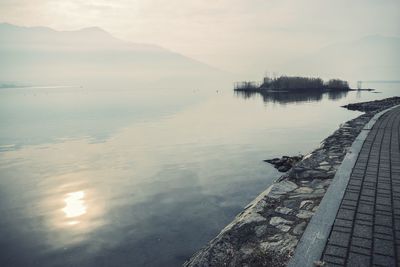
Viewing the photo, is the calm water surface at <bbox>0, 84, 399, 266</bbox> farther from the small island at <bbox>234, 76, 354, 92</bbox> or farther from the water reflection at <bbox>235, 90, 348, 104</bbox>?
the small island at <bbox>234, 76, 354, 92</bbox>

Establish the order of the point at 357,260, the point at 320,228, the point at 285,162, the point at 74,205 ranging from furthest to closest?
the point at 285,162, the point at 74,205, the point at 320,228, the point at 357,260

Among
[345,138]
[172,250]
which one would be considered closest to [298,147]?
[345,138]

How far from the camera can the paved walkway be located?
152 inches

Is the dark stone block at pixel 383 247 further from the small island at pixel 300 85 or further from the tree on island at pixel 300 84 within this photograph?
the tree on island at pixel 300 84

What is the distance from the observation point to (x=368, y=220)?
4762 mm

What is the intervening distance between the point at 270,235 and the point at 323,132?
2556cm

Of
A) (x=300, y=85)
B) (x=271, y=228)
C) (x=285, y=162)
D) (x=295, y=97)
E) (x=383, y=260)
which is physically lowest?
(x=295, y=97)

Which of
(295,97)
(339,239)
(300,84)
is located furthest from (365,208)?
(300,84)

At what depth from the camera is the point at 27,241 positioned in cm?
885

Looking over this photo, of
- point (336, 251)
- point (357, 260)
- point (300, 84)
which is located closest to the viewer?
point (357, 260)

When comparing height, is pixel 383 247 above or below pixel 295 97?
above

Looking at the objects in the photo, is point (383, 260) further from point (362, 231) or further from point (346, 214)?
point (346, 214)

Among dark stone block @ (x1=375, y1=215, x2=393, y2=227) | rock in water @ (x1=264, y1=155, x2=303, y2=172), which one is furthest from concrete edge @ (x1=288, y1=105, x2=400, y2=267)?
rock in water @ (x1=264, y1=155, x2=303, y2=172)

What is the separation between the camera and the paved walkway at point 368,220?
387 centimetres
